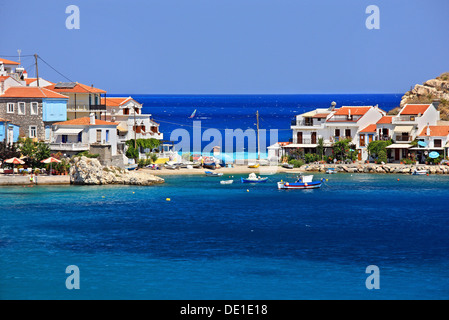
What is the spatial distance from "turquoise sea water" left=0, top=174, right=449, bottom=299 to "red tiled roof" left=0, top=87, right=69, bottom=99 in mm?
14294

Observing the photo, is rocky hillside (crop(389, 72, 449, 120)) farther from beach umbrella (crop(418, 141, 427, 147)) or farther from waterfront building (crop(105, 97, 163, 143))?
waterfront building (crop(105, 97, 163, 143))

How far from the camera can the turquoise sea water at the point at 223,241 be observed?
39.3m

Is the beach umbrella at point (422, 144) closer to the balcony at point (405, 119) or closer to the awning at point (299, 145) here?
the balcony at point (405, 119)

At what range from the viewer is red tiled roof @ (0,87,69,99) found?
3226 inches

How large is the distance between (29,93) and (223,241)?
1597 inches

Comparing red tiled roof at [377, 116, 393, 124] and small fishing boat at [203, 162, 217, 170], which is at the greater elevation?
red tiled roof at [377, 116, 393, 124]

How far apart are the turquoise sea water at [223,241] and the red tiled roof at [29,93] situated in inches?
563

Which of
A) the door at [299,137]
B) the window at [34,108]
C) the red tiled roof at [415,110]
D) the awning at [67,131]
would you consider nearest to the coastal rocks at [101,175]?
the awning at [67,131]

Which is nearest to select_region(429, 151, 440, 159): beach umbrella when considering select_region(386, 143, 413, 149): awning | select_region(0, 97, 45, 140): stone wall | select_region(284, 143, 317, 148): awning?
select_region(386, 143, 413, 149): awning

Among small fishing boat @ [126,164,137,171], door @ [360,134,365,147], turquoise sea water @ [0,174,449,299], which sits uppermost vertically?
door @ [360,134,365,147]

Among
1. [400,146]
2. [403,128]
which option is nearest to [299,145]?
[400,146]

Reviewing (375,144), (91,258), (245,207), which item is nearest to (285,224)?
(245,207)

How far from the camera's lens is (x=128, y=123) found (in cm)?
9388

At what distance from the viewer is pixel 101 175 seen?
75.6m
